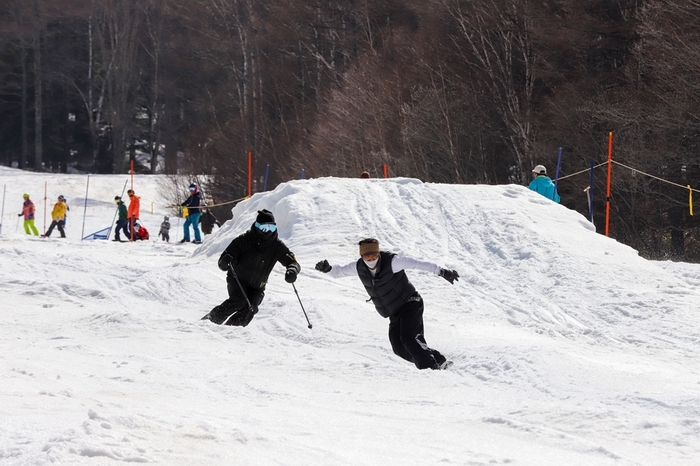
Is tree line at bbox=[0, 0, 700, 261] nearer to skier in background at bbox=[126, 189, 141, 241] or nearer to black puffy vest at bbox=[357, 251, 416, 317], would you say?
skier in background at bbox=[126, 189, 141, 241]

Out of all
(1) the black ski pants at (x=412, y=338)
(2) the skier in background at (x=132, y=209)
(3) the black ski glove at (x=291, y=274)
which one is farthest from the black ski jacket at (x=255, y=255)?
(2) the skier in background at (x=132, y=209)

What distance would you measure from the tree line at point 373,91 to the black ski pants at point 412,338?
573 inches

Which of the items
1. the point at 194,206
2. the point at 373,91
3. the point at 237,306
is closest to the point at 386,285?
the point at 237,306

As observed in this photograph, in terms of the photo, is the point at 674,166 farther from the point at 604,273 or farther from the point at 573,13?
the point at 604,273

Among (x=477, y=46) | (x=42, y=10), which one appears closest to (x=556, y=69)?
(x=477, y=46)

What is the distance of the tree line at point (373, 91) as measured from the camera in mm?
24516

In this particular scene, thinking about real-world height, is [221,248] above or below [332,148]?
below

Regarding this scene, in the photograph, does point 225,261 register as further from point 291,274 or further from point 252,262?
point 291,274

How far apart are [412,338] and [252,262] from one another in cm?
244

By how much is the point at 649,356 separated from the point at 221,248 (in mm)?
8023

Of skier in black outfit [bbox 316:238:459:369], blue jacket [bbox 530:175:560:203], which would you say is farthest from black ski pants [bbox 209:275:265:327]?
blue jacket [bbox 530:175:560:203]

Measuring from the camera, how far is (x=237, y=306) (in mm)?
11102

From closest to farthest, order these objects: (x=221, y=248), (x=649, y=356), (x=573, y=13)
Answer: (x=649, y=356)
(x=221, y=248)
(x=573, y=13)

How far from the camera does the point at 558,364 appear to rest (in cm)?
921
